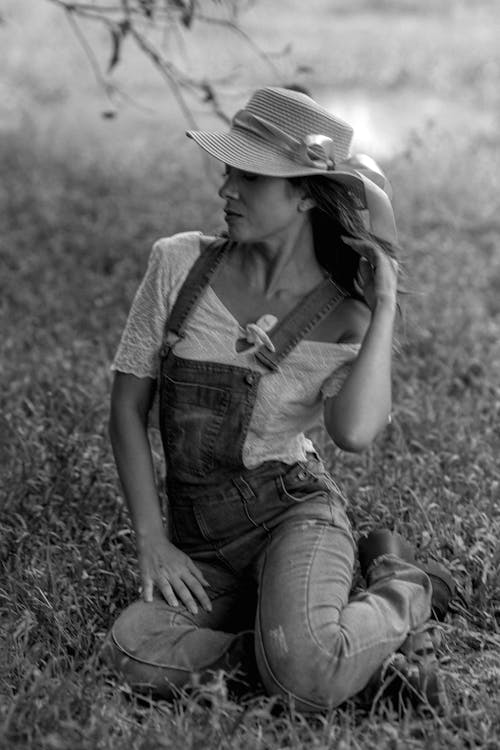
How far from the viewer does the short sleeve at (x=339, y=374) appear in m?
3.23

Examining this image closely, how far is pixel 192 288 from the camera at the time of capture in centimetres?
331

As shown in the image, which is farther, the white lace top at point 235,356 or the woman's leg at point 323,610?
the white lace top at point 235,356

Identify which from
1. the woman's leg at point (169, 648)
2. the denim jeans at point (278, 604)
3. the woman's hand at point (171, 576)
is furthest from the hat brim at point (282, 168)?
the woman's leg at point (169, 648)

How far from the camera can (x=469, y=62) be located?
12.5m

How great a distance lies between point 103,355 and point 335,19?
1075 cm

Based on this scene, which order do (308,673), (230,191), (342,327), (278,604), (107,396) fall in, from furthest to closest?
(107,396) → (342,327) → (230,191) → (278,604) → (308,673)

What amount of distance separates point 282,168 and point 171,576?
0.99 metres

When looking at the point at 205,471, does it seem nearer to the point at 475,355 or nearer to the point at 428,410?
the point at 428,410

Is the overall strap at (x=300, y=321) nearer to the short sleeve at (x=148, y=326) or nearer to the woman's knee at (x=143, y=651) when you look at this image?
the short sleeve at (x=148, y=326)

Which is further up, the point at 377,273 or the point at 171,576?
the point at 377,273

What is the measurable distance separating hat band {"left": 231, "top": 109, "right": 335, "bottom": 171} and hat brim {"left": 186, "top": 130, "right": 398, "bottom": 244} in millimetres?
10

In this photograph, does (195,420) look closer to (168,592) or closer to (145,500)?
(145,500)

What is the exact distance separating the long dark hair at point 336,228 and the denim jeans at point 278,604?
1.58 ft

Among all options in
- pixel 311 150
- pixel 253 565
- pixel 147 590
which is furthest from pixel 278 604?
pixel 311 150
